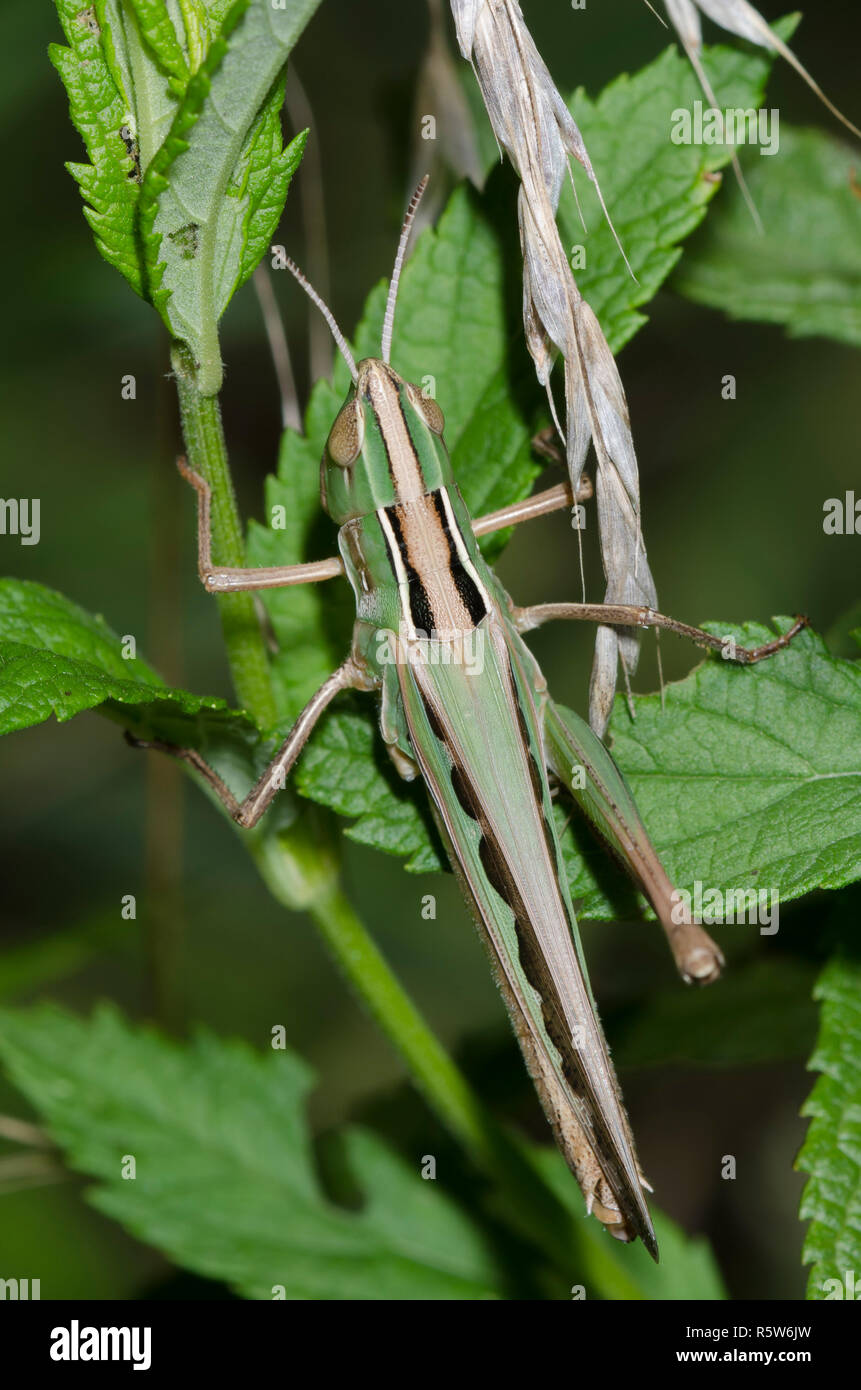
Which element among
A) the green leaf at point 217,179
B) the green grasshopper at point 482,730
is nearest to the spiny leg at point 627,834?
the green grasshopper at point 482,730

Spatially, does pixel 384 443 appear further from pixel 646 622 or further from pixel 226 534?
pixel 646 622

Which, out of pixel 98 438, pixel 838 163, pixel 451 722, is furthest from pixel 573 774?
pixel 98 438

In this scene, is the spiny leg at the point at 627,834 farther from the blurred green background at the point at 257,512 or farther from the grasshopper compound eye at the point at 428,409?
the blurred green background at the point at 257,512

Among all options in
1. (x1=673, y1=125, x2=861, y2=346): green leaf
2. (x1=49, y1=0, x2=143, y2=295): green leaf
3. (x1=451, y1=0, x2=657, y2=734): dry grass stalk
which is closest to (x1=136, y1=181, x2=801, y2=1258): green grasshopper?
(x1=451, y1=0, x2=657, y2=734): dry grass stalk

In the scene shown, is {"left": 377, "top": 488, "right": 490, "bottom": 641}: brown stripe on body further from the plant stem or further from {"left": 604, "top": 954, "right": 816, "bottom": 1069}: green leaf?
{"left": 604, "top": 954, "right": 816, "bottom": 1069}: green leaf

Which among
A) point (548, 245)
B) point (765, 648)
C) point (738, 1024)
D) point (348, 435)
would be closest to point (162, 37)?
point (548, 245)
